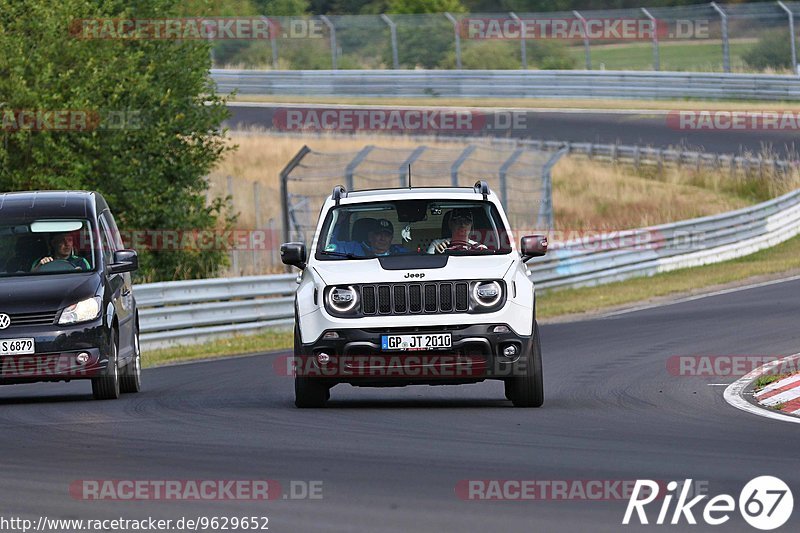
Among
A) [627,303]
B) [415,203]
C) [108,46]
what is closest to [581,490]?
[415,203]

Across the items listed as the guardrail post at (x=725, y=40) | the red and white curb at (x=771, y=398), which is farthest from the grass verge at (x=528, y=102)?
the red and white curb at (x=771, y=398)

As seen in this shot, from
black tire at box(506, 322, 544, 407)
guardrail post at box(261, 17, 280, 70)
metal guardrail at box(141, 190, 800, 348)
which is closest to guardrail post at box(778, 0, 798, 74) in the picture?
metal guardrail at box(141, 190, 800, 348)

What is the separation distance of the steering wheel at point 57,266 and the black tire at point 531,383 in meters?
4.48

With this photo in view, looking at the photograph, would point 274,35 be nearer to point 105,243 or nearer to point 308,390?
point 105,243

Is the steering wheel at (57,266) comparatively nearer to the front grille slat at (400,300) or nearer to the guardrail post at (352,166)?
the front grille slat at (400,300)

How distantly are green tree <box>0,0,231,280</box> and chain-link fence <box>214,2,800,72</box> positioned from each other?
61.8 ft

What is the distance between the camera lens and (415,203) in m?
13.3

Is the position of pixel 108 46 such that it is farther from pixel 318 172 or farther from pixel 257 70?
pixel 257 70

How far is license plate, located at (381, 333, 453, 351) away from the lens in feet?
40.0

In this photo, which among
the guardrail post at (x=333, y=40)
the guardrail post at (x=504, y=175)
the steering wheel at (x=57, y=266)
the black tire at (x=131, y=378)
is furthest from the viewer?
the guardrail post at (x=333, y=40)

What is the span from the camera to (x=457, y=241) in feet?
42.6

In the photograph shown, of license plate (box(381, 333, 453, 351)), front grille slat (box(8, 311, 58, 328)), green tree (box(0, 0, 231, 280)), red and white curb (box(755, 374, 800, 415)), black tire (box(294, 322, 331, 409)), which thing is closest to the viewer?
license plate (box(381, 333, 453, 351))

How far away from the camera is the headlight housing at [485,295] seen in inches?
486

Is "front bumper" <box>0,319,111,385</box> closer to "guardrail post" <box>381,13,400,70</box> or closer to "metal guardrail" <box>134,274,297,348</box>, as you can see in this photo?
"metal guardrail" <box>134,274,297,348</box>
